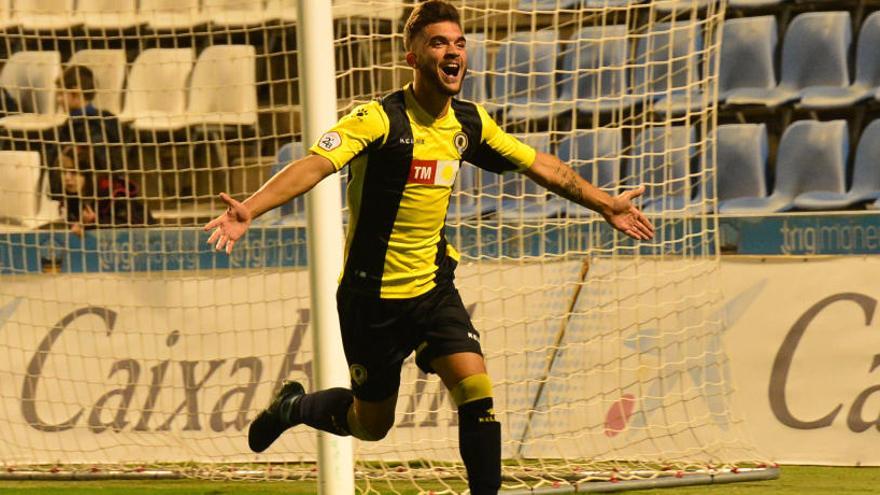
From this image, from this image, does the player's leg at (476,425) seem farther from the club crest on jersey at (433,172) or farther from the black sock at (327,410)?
the black sock at (327,410)

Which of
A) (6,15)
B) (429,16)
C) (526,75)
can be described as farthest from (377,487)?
(6,15)

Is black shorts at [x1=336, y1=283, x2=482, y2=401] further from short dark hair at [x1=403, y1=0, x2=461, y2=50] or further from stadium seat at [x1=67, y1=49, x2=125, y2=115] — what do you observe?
stadium seat at [x1=67, y1=49, x2=125, y2=115]

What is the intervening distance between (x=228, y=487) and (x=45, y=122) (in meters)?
2.40

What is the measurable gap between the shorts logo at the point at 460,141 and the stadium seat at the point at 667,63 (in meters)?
2.42

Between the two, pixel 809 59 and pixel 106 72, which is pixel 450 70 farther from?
pixel 809 59

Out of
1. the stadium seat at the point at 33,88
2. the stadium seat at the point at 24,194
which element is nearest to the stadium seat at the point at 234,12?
the stadium seat at the point at 33,88

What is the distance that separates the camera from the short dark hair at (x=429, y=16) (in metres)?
4.29

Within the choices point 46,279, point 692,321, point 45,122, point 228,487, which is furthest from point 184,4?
point 692,321

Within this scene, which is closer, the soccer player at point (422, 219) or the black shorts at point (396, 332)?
the soccer player at point (422, 219)

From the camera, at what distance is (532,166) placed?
4633 millimetres

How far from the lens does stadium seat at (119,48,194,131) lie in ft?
24.7

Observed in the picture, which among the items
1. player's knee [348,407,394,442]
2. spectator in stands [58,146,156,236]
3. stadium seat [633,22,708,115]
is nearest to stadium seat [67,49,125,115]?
spectator in stands [58,146,156,236]

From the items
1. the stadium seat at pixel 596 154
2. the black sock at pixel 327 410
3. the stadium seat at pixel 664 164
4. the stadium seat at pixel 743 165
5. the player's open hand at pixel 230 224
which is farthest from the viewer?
the stadium seat at pixel 743 165

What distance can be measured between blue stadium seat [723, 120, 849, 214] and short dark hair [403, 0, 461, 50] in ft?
16.1
